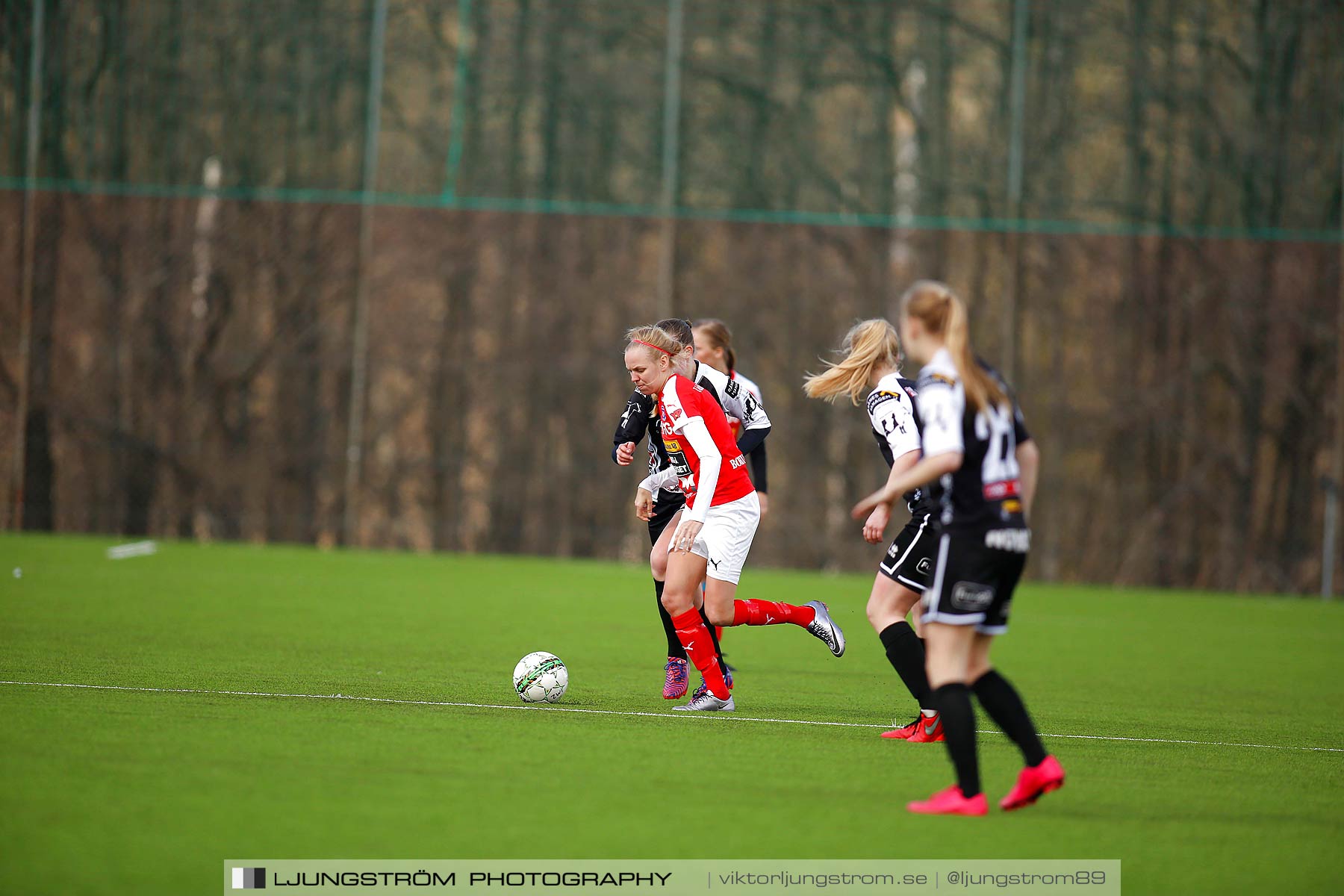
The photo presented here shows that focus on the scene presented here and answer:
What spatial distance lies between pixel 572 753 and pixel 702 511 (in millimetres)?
1441

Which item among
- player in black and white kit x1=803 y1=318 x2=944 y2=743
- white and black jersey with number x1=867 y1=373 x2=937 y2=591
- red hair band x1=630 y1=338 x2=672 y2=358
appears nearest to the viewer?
player in black and white kit x1=803 y1=318 x2=944 y2=743

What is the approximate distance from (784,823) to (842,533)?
43.5ft

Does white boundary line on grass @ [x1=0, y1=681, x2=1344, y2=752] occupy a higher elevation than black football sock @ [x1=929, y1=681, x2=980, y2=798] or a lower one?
lower

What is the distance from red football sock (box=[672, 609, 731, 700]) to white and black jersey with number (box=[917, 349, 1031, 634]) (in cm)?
208

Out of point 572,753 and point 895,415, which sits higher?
point 895,415

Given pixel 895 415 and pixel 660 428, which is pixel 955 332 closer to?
pixel 895 415

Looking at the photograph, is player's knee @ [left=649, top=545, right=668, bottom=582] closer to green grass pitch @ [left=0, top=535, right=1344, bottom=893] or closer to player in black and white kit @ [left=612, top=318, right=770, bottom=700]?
player in black and white kit @ [left=612, top=318, right=770, bottom=700]

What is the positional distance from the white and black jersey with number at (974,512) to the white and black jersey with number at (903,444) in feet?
5.29

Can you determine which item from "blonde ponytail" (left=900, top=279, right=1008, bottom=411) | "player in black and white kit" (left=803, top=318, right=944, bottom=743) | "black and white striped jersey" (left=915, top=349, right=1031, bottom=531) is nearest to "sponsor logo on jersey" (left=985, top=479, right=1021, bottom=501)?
→ "black and white striped jersey" (left=915, top=349, right=1031, bottom=531)

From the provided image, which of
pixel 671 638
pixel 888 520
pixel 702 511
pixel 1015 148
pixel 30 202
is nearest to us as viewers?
pixel 888 520

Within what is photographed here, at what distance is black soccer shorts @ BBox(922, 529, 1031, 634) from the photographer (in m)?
4.68

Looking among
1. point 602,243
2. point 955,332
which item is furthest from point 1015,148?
point 955,332

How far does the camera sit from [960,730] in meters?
4.64

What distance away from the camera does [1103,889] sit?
155 inches
